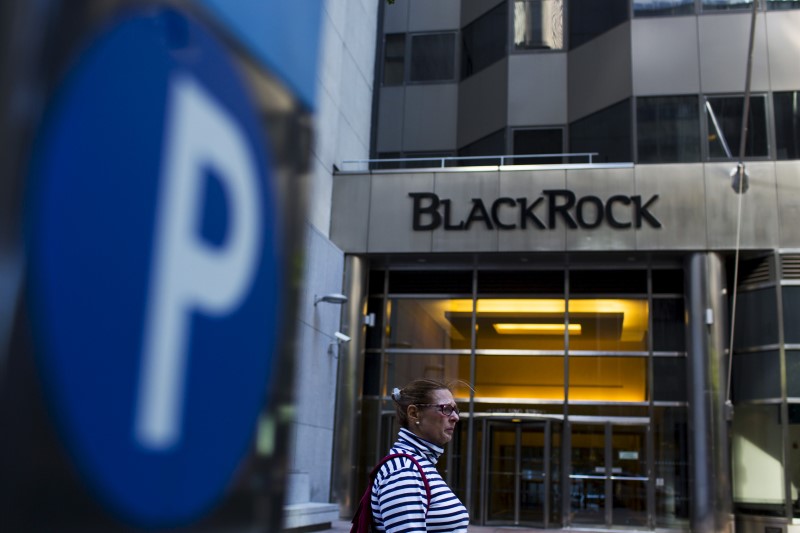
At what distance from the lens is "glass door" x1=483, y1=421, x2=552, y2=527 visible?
55.8ft

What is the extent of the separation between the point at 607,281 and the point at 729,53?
5.53 metres

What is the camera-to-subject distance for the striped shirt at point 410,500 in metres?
2.92

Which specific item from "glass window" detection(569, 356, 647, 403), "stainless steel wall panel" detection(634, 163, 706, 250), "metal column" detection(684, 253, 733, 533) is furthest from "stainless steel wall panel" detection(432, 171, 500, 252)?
"metal column" detection(684, 253, 733, 533)

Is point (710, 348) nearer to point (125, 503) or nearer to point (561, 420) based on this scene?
point (561, 420)

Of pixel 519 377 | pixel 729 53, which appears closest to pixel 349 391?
pixel 519 377

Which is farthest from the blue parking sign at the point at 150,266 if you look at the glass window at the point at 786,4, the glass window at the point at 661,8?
the glass window at the point at 786,4

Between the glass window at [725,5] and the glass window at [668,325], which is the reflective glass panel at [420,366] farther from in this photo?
the glass window at [725,5]

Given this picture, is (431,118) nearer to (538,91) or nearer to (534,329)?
(538,91)

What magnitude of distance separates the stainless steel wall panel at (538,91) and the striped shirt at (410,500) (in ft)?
55.7

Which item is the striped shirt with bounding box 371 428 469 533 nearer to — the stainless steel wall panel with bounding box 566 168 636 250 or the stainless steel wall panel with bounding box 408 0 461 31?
the stainless steel wall panel with bounding box 566 168 636 250

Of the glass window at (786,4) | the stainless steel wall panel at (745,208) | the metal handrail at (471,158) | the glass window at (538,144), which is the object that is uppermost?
the glass window at (786,4)

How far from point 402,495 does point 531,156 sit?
16252mm

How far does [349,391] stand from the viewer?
17844mm

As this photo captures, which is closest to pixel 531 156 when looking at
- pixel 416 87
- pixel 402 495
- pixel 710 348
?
pixel 416 87
